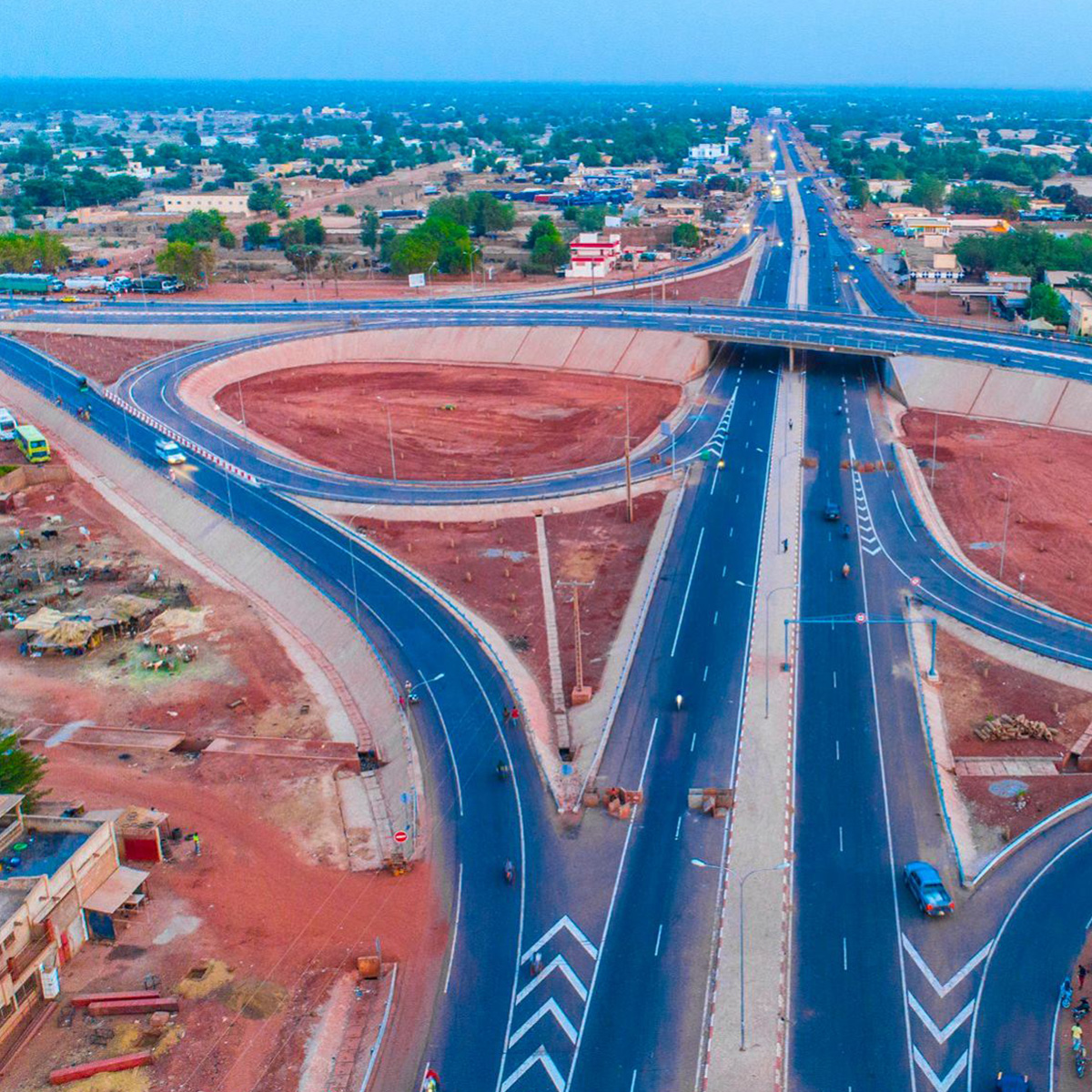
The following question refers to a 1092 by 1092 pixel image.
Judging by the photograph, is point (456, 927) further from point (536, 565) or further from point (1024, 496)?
point (1024, 496)

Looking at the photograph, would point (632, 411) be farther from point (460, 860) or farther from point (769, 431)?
point (460, 860)

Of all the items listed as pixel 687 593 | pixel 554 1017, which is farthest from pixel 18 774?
pixel 687 593

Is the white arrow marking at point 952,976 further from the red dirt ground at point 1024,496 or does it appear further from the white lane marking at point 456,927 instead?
the red dirt ground at point 1024,496

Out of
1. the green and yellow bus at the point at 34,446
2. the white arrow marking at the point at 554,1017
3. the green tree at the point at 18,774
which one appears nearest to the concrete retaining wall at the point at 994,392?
the green and yellow bus at the point at 34,446

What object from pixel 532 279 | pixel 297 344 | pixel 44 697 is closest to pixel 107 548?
pixel 44 697

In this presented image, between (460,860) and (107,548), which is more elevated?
(460,860)
